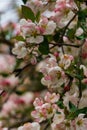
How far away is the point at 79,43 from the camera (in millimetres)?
1328

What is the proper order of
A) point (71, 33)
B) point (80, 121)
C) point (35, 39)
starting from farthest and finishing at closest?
1. point (71, 33)
2. point (35, 39)
3. point (80, 121)

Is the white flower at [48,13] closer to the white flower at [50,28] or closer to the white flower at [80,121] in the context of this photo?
the white flower at [50,28]

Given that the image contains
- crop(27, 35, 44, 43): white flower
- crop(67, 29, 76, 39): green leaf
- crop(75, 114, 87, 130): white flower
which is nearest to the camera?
crop(75, 114, 87, 130): white flower

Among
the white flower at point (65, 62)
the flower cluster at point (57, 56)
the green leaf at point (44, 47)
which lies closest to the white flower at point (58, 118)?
the flower cluster at point (57, 56)

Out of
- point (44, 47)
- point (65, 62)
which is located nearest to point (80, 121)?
point (65, 62)

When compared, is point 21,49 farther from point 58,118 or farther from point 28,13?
point 58,118

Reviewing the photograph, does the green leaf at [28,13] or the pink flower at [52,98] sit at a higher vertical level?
the green leaf at [28,13]

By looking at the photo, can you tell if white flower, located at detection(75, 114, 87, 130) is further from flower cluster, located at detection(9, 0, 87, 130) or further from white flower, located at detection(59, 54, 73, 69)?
white flower, located at detection(59, 54, 73, 69)

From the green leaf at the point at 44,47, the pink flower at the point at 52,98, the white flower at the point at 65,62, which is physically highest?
the green leaf at the point at 44,47

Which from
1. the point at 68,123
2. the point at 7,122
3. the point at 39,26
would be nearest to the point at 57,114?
the point at 68,123

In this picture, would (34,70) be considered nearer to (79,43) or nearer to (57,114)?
(79,43)

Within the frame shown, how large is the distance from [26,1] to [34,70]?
1499mm

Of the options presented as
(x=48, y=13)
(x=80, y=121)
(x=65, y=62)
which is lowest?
(x=80, y=121)

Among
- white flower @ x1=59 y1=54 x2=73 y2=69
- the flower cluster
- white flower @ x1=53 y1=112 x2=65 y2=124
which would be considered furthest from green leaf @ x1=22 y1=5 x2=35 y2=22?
white flower @ x1=53 y1=112 x2=65 y2=124
